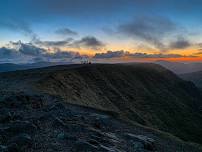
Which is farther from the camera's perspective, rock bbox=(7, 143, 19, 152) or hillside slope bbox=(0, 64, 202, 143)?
hillside slope bbox=(0, 64, 202, 143)

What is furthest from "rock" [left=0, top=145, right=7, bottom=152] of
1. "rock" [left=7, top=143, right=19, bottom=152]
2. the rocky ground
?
"rock" [left=7, top=143, right=19, bottom=152]

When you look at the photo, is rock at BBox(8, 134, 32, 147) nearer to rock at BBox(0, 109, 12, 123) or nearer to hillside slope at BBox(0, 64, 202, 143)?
rock at BBox(0, 109, 12, 123)

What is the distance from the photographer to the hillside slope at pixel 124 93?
202 ft

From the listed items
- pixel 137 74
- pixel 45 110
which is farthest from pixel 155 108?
pixel 45 110

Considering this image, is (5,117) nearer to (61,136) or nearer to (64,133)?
(64,133)

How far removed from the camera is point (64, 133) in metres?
21.9

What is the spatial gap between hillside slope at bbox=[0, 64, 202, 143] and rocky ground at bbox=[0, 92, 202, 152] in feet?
75.2

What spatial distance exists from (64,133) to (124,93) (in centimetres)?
6920

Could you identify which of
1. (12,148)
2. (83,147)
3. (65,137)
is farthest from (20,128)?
(83,147)

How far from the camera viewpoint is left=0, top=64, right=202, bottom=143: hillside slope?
2427 inches

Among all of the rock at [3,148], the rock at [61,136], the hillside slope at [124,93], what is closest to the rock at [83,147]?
the rock at [61,136]

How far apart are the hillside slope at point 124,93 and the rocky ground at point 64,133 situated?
22.9 meters

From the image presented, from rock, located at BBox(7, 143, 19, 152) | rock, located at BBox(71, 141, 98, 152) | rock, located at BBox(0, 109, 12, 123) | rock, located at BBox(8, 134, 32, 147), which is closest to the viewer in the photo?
rock, located at BBox(7, 143, 19, 152)

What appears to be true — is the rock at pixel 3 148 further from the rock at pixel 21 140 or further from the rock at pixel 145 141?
the rock at pixel 145 141
